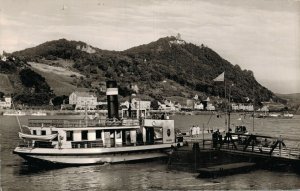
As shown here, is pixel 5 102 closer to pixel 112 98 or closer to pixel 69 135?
pixel 112 98

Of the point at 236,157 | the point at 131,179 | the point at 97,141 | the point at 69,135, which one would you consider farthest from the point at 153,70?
the point at 131,179

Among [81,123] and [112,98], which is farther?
[112,98]

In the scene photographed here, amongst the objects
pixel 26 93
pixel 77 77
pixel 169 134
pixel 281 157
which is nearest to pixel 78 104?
pixel 26 93

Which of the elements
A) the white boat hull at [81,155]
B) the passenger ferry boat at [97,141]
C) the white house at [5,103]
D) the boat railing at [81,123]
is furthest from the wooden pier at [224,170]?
the white house at [5,103]

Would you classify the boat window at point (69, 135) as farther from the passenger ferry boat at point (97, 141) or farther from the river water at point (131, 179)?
the river water at point (131, 179)

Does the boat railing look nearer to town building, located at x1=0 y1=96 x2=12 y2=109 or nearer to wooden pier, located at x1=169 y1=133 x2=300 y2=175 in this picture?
wooden pier, located at x1=169 y1=133 x2=300 y2=175

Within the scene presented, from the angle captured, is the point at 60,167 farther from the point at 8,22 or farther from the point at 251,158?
the point at 251,158

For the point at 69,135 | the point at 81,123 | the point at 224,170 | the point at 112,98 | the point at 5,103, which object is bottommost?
the point at 224,170
